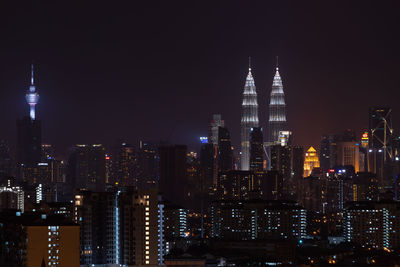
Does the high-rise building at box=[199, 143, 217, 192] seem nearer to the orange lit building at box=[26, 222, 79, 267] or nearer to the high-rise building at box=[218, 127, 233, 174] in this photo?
the high-rise building at box=[218, 127, 233, 174]

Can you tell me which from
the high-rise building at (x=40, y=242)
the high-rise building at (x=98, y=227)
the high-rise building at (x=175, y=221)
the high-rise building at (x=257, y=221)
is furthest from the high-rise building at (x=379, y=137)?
the high-rise building at (x=40, y=242)

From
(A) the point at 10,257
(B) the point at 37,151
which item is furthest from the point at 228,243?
(B) the point at 37,151

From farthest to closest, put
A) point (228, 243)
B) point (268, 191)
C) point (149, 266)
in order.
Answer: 1. point (268, 191)
2. point (228, 243)
3. point (149, 266)

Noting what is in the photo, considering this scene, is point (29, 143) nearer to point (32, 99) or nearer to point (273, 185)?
point (32, 99)

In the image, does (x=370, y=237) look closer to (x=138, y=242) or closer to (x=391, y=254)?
(x=391, y=254)

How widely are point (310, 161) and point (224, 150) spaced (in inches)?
272

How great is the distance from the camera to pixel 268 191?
61.8m

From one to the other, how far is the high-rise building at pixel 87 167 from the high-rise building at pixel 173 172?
117 inches

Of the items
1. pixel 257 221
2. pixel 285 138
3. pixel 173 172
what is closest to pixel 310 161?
pixel 285 138

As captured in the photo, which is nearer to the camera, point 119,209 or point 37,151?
point 119,209

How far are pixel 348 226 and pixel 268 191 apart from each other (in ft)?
42.8

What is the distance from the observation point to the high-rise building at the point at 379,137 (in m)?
75.0

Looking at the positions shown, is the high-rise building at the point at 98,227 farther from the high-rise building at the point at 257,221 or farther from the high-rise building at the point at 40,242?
the high-rise building at the point at 257,221

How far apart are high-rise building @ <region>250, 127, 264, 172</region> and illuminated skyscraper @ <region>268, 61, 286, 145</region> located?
5139 millimetres
